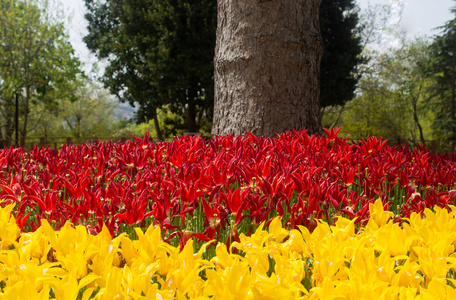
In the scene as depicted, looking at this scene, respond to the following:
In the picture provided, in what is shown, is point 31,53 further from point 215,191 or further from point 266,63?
point 215,191

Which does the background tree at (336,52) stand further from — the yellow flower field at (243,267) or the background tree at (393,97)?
the yellow flower field at (243,267)

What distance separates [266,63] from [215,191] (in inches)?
152

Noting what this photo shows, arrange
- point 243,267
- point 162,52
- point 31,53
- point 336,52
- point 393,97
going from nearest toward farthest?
point 243,267, point 162,52, point 336,52, point 31,53, point 393,97

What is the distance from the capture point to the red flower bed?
2.17 metres

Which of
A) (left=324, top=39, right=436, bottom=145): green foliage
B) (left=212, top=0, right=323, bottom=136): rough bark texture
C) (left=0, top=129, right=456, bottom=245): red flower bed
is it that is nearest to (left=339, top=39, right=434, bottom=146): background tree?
(left=324, top=39, right=436, bottom=145): green foliage

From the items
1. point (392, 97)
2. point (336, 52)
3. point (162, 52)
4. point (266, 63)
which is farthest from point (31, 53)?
point (392, 97)

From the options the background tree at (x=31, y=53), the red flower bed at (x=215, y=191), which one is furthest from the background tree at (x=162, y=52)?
the red flower bed at (x=215, y=191)

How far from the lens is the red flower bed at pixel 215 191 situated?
85.4 inches

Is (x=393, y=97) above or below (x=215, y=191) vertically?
above

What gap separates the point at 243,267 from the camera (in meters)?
1.36

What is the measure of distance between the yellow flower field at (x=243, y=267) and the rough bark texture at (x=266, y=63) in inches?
166

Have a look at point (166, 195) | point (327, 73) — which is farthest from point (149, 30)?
point (166, 195)

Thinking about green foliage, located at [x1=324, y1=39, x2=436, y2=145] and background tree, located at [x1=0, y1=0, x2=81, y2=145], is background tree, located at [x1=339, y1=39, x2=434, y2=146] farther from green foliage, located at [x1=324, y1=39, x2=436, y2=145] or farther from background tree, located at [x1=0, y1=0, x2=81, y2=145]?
background tree, located at [x1=0, y1=0, x2=81, y2=145]

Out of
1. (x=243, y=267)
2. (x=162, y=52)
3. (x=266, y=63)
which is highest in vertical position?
(x=162, y=52)
